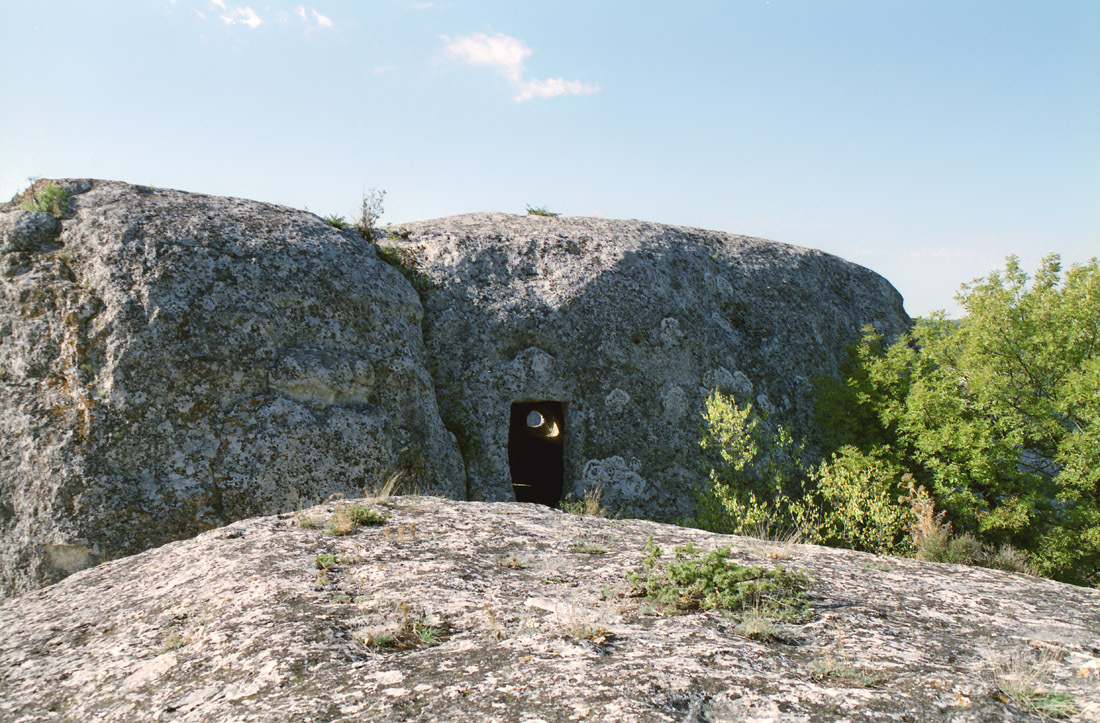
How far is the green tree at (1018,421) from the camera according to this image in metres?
12.2

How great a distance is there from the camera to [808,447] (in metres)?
14.9

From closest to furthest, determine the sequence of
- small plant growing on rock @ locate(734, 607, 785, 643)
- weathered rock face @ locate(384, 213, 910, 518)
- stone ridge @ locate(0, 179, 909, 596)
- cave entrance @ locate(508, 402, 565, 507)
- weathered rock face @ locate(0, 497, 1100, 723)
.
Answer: weathered rock face @ locate(0, 497, 1100, 723)
small plant growing on rock @ locate(734, 607, 785, 643)
stone ridge @ locate(0, 179, 909, 596)
weathered rock face @ locate(384, 213, 910, 518)
cave entrance @ locate(508, 402, 565, 507)

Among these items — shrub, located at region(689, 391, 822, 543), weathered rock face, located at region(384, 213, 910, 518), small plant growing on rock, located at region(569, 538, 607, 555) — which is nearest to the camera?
small plant growing on rock, located at region(569, 538, 607, 555)

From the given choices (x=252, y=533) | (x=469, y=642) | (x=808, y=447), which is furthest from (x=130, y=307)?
(x=808, y=447)

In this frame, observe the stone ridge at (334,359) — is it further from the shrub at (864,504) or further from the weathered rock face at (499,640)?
the weathered rock face at (499,640)

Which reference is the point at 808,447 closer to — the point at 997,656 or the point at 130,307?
the point at 997,656

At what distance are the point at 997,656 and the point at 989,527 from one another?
10.1 m

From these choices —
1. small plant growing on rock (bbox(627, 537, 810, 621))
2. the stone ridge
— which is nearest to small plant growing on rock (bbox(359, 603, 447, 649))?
small plant growing on rock (bbox(627, 537, 810, 621))

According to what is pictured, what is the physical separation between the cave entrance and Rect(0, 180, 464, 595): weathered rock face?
152 inches

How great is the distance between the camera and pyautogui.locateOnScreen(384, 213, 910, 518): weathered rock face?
12.7 meters

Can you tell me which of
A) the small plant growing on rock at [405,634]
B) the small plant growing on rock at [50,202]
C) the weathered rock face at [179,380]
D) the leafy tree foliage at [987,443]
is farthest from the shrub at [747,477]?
the small plant growing on rock at [50,202]

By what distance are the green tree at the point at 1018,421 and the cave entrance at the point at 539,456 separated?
6.32 m

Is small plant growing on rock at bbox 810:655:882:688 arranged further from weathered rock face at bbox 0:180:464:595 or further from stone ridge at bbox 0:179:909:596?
weathered rock face at bbox 0:180:464:595

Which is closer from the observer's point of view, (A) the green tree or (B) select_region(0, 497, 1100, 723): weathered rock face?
(B) select_region(0, 497, 1100, 723): weathered rock face
